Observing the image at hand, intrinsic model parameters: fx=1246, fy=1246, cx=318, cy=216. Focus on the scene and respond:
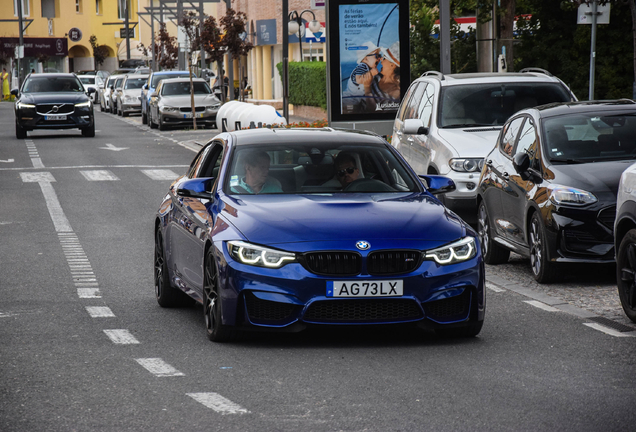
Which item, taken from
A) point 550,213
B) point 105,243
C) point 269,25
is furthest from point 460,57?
point 269,25

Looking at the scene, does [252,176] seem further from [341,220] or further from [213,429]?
[213,429]

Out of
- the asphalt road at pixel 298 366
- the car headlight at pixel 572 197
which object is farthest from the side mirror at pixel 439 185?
the car headlight at pixel 572 197

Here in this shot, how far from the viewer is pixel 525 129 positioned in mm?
11758

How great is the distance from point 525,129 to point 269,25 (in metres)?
52.1

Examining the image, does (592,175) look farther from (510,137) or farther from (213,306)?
(213,306)

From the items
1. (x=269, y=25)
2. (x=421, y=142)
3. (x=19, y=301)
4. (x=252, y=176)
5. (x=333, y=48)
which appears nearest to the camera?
(x=252, y=176)

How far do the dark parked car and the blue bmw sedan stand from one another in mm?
1319

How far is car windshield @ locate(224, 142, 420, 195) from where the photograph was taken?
28.2 ft

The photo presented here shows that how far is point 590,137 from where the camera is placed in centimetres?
1112

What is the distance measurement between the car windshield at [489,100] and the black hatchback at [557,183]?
8.38 ft

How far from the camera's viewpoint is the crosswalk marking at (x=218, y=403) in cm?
603

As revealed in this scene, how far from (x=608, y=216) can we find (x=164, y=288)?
3.64 meters

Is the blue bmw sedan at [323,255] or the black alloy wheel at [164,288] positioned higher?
the blue bmw sedan at [323,255]

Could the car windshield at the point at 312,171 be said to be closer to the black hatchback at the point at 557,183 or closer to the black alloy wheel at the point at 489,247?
the black hatchback at the point at 557,183
